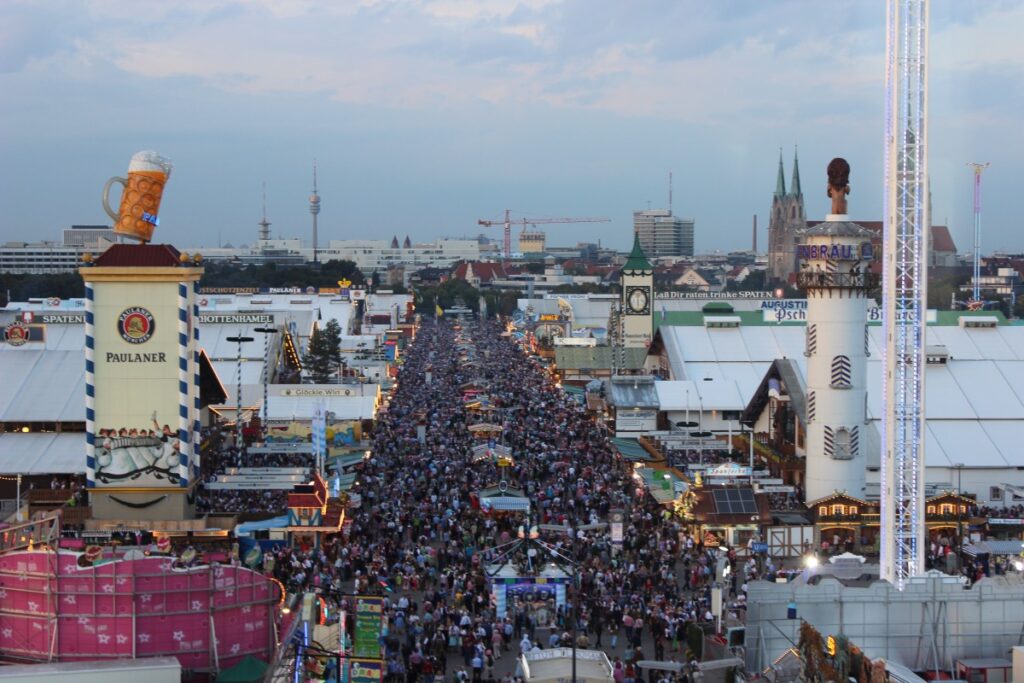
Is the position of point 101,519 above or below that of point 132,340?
below

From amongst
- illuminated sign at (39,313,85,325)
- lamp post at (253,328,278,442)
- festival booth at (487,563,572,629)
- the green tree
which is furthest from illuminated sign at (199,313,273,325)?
festival booth at (487,563,572,629)

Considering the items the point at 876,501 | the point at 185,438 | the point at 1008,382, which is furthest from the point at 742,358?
the point at 185,438

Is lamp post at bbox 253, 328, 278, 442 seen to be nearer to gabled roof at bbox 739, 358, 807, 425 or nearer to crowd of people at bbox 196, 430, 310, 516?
crowd of people at bbox 196, 430, 310, 516

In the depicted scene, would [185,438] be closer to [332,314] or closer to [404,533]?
[404,533]

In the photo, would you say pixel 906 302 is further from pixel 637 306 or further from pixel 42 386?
pixel 637 306

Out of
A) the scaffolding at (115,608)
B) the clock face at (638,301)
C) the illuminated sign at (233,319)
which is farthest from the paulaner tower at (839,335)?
the clock face at (638,301)

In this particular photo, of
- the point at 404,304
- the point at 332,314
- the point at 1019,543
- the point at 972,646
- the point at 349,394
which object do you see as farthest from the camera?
the point at 404,304

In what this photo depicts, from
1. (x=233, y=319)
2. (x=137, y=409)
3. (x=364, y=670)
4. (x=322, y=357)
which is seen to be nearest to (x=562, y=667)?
(x=364, y=670)
